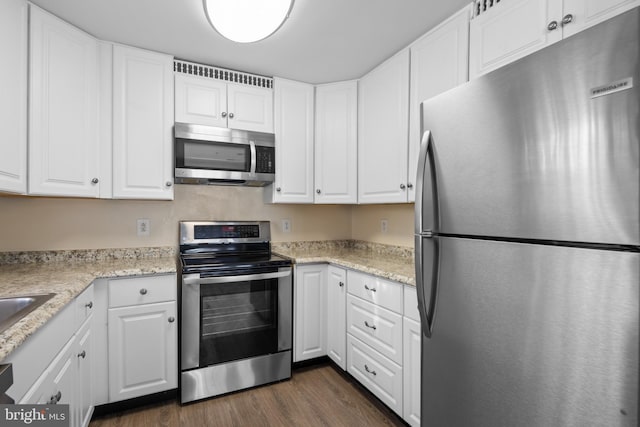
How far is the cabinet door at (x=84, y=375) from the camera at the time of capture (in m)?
1.55

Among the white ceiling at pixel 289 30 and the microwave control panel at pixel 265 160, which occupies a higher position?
the white ceiling at pixel 289 30

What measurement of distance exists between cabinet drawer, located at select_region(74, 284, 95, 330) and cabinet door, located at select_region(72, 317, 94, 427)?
0.13 ft

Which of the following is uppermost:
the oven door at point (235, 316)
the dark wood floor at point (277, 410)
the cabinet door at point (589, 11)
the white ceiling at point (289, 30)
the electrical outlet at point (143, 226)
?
the white ceiling at point (289, 30)

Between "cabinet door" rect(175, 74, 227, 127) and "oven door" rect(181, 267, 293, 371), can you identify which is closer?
"oven door" rect(181, 267, 293, 371)

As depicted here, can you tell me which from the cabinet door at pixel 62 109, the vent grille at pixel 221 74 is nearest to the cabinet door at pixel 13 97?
the cabinet door at pixel 62 109

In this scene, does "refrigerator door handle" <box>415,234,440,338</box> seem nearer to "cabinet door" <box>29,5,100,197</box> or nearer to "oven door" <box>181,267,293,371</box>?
"oven door" <box>181,267,293,371</box>

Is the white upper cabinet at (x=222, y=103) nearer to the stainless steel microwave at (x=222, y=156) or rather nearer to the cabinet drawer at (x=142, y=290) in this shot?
the stainless steel microwave at (x=222, y=156)

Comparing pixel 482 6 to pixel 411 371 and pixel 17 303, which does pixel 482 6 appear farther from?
pixel 17 303

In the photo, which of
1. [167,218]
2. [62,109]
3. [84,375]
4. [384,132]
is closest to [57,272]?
[84,375]

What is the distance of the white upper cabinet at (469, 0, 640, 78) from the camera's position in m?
1.21

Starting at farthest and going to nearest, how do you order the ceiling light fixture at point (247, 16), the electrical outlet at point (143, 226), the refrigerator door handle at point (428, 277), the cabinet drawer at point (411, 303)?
the electrical outlet at point (143, 226)
the cabinet drawer at point (411, 303)
the ceiling light fixture at point (247, 16)
the refrigerator door handle at point (428, 277)

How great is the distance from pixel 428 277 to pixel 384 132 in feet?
4.45

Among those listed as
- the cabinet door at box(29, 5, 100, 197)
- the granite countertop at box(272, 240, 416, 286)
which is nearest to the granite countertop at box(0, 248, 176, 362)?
the cabinet door at box(29, 5, 100, 197)

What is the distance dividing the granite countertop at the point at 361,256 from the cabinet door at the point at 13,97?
64.7 inches
